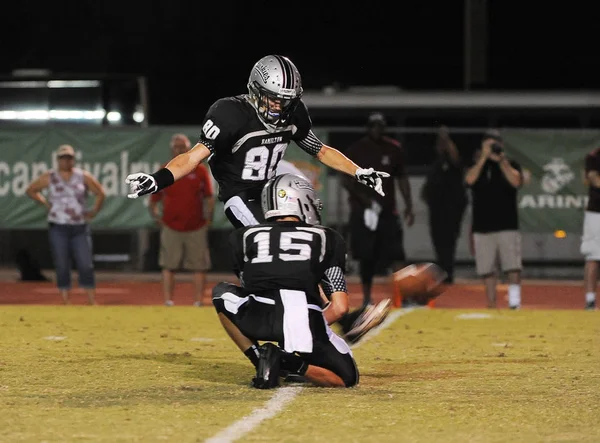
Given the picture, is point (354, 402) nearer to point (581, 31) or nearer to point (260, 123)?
point (260, 123)

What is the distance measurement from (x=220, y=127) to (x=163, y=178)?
69 centimetres

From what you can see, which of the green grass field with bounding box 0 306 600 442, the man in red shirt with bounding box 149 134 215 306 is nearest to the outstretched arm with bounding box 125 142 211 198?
the green grass field with bounding box 0 306 600 442

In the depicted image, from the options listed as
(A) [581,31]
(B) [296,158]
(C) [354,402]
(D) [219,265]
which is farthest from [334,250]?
(A) [581,31]

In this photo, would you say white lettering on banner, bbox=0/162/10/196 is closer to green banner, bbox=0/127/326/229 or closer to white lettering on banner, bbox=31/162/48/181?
green banner, bbox=0/127/326/229

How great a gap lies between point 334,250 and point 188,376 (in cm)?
127

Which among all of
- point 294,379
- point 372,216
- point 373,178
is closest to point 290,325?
point 294,379

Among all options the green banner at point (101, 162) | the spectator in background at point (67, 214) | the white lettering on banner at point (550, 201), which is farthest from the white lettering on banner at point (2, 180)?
the white lettering on banner at point (550, 201)

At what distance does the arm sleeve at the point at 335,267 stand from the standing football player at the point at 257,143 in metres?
0.28

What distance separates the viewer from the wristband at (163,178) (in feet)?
25.8

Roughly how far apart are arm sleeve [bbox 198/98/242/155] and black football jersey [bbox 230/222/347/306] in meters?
0.90

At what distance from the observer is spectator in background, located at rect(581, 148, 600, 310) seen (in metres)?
14.1

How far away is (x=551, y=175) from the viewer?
17.8 metres

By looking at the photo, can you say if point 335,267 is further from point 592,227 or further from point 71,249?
point 71,249

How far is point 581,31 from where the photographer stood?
38125 millimetres
